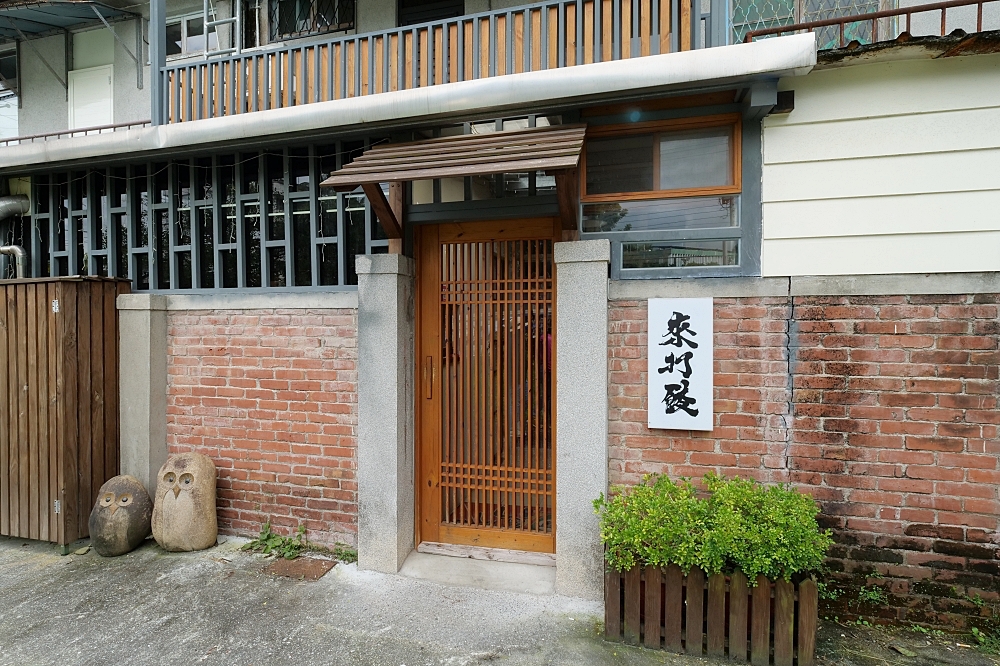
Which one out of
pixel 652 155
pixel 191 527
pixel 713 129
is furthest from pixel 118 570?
pixel 713 129

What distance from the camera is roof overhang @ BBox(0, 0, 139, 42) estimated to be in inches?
243

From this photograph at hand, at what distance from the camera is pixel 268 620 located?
3.80 metres

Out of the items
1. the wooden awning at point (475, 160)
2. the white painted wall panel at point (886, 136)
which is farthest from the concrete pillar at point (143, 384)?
the white painted wall panel at point (886, 136)

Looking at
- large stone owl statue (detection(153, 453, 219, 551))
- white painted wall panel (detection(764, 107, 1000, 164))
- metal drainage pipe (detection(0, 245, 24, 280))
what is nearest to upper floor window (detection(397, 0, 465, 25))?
white painted wall panel (detection(764, 107, 1000, 164))

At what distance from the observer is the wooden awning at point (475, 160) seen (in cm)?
354

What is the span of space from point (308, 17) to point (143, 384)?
441 centimetres

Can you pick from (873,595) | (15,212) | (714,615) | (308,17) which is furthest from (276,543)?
(308,17)

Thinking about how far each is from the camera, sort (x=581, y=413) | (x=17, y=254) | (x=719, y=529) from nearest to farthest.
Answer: (x=719, y=529) < (x=581, y=413) < (x=17, y=254)

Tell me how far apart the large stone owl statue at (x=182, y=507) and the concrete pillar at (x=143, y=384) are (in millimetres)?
441

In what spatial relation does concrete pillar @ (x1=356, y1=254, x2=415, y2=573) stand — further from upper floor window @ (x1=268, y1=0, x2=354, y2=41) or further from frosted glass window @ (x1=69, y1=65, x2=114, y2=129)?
frosted glass window @ (x1=69, y1=65, x2=114, y2=129)

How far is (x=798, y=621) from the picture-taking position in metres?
3.24

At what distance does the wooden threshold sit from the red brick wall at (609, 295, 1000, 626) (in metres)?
1.41

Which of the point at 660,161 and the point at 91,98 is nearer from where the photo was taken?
the point at 660,161

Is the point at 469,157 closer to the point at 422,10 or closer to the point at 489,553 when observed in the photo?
the point at 422,10
